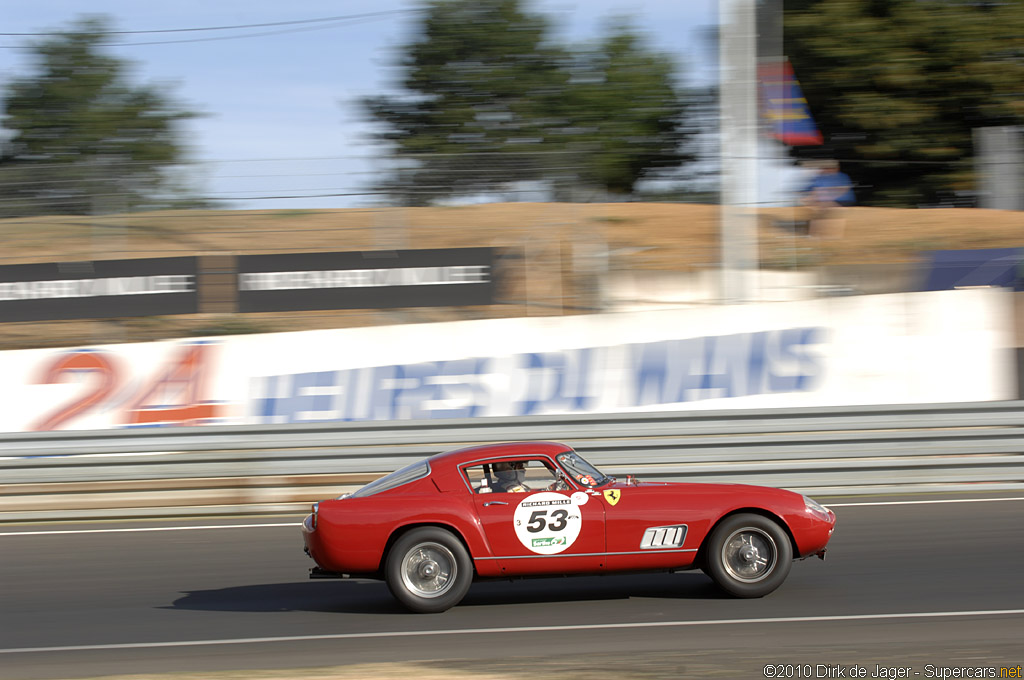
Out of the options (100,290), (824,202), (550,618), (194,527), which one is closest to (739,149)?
(824,202)

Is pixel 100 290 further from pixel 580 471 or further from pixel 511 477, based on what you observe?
pixel 580 471

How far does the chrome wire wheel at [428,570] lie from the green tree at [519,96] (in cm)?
2836

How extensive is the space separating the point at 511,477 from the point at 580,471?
1.55ft

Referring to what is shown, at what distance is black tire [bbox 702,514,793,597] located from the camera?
6.83 m

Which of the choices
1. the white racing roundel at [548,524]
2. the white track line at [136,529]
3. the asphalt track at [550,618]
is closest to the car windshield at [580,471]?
the white racing roundel at [548,524]

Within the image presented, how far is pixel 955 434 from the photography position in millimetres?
11336

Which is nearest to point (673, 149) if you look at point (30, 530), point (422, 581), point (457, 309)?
point (457, 309)

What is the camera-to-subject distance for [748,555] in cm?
687

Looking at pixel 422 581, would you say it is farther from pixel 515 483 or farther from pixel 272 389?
pixel 272 389

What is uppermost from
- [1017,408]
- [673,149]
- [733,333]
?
[673,149]

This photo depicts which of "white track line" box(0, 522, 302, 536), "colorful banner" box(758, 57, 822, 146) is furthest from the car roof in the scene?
"colorful banner" box(758, 57, 822, 146)

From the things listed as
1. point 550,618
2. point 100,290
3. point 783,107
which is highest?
point 783,107

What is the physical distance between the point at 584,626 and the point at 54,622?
3.56 metres

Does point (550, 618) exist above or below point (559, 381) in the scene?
below
